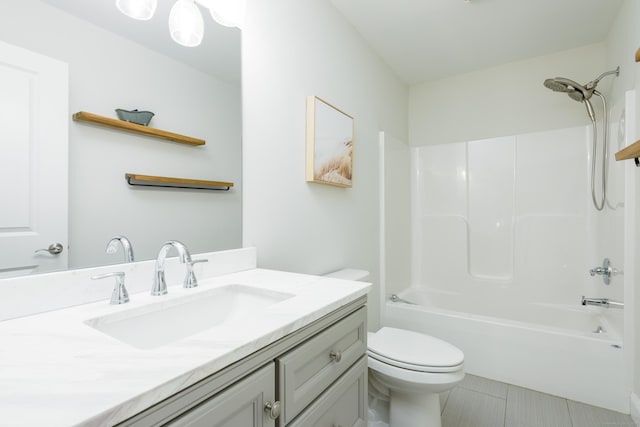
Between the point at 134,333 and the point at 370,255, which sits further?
the point at 370,255

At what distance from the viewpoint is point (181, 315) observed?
3.05 feet

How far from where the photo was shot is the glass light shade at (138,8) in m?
0.98

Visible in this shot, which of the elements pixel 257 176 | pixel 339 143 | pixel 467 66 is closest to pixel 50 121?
pixel 257 176

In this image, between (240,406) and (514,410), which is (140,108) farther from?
(514,410)

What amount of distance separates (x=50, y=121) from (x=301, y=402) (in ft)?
3.05

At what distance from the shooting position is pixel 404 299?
8.82 ft

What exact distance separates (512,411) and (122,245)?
209 centimetres

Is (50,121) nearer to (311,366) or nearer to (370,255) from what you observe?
(311,366)

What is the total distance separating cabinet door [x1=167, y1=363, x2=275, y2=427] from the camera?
522 mm

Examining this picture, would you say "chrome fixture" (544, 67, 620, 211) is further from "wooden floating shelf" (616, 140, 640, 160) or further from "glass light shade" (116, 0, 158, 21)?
"glass light shade" (116, 0, 158, 21)

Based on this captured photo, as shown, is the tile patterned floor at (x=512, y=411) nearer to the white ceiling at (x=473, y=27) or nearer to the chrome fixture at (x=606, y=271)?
the chrome fixture at (x=606, y=271)

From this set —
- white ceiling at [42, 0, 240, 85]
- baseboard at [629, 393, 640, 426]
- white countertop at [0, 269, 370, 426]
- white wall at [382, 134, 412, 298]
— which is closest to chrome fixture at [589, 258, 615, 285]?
baseboard at [629, 393, 640, 426]

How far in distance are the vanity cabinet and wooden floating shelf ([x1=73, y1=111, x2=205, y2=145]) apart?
0.76m

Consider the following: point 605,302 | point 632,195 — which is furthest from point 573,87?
point 605,302
